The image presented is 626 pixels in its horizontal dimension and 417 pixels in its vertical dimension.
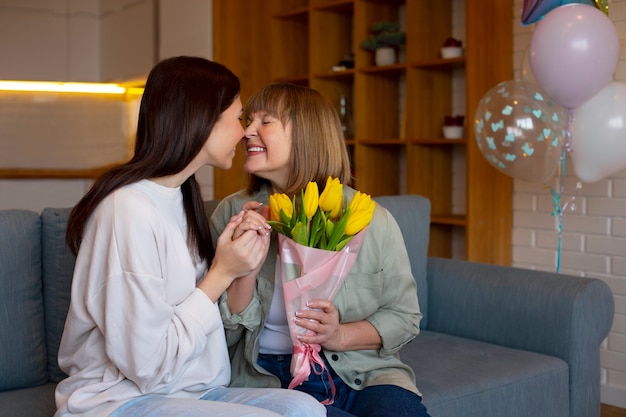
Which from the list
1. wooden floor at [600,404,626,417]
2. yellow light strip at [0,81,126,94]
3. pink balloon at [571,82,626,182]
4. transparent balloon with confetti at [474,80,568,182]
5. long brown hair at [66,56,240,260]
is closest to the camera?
long brown hair at [66,56,240,260]

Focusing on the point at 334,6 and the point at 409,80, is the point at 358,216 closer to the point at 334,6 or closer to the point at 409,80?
the point at 409,80

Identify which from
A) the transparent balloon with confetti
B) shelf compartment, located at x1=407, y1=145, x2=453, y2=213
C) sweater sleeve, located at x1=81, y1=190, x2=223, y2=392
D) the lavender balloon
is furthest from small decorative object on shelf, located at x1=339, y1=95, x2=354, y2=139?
sweater sleeve, located at x1=81, y1=190, x2=223, y2=392

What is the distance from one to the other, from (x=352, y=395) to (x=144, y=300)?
0.61 metres

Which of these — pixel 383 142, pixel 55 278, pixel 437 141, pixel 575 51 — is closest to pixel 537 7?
pixel 575 51

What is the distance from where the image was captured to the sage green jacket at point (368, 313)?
1.97 meters

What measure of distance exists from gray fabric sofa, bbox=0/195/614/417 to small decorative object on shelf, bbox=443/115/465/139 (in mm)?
1132

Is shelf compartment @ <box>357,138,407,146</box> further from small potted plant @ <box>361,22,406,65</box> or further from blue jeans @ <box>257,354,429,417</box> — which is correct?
blue jeans @ <box>257,354,429,417</box>

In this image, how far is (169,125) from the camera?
1.74 metres

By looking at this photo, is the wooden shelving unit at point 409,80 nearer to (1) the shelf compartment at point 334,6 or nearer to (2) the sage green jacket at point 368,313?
(1) the shelf compartment at point 334,6

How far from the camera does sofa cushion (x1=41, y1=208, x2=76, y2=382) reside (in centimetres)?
220

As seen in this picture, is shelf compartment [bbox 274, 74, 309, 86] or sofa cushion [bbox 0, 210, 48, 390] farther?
shelf compartment [bbox 274, 74, 309, 86]

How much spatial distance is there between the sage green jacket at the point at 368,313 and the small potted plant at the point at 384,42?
7.74ft

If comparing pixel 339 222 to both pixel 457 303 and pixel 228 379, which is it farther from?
pixel 457 303

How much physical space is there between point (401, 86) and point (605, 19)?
1742mm
